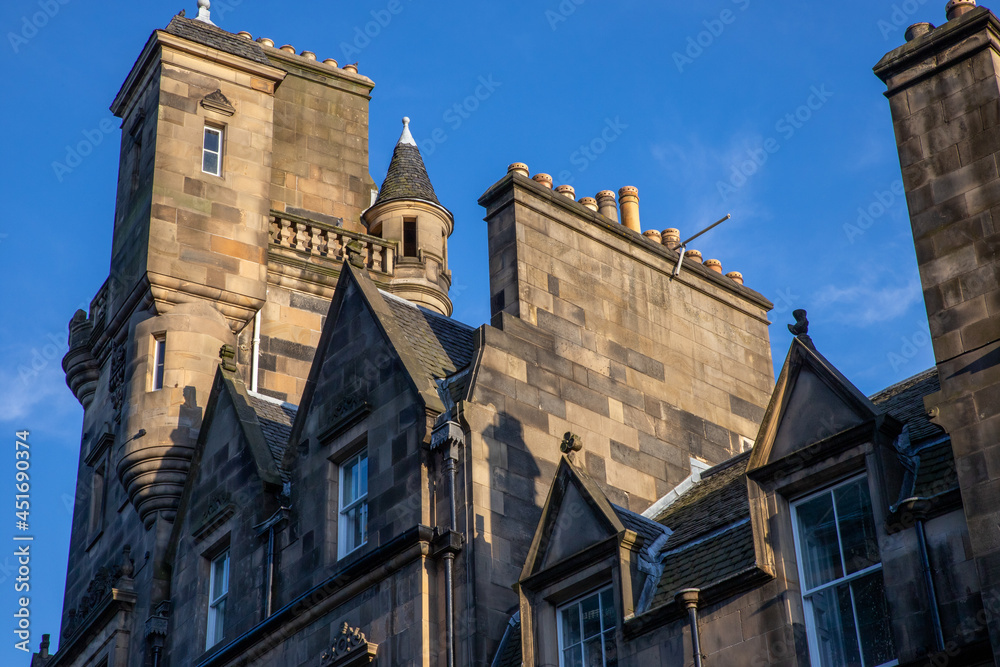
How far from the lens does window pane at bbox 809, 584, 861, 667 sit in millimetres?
16250

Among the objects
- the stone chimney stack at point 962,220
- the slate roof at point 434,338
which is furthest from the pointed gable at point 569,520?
the stone chimney stack at point 962,220

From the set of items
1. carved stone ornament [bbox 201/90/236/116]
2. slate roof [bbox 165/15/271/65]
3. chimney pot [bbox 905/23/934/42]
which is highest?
slate roof [bbox 165/15/271/65]

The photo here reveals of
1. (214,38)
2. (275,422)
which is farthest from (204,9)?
(275,422)

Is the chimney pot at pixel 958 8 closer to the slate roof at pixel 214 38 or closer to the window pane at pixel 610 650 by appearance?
the window pane at pixel 610 650

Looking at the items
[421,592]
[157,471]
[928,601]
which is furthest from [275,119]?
[928,601]

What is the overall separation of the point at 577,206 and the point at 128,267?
33.1 ft

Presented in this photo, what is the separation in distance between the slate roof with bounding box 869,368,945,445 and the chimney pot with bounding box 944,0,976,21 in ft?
14.3

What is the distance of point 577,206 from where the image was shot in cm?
2620

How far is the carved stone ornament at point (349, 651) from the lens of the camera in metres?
21.0

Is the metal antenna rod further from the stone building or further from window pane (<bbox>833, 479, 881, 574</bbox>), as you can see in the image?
window pane (<bbox>833, 479, 881, 574</bbox>)

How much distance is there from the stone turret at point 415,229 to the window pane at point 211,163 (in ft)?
15.0

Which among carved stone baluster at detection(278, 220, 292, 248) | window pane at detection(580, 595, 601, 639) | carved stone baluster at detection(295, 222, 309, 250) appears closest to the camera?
window pane at detection(580, 595, 601, 639)

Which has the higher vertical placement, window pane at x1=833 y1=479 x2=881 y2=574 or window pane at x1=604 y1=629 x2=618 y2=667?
window pane at x1=833 y1=479 x2=881 y2=574

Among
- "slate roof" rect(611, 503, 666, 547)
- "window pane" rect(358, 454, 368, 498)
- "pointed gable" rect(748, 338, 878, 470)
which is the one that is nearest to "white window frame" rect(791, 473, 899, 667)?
"pointed gable" rect(748, 338, 878, 470)
